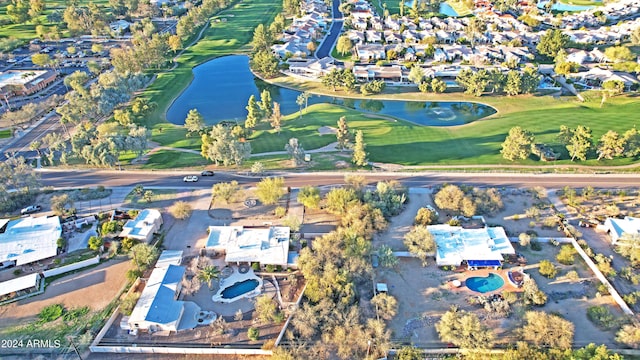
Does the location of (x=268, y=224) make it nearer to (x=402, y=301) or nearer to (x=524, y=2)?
(x=402, y=301)

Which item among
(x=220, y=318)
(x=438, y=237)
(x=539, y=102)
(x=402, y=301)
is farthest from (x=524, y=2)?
(x=220, y=318)

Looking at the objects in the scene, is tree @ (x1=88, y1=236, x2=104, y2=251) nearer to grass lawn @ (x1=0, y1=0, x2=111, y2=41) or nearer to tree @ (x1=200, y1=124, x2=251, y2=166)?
tree @ (x1=200, y1=124, x2=251, y2=166)

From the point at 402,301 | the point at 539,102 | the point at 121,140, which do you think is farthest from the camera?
the point at 539,102

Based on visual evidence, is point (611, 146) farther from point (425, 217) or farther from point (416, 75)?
point (416, 75)

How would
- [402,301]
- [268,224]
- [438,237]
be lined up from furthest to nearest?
[268,224] < [438,237] < [402,301]

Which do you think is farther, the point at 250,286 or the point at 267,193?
the point at 267,193

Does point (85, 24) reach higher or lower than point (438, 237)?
higher

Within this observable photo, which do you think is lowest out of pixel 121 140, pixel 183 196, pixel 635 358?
pixel 635 358
